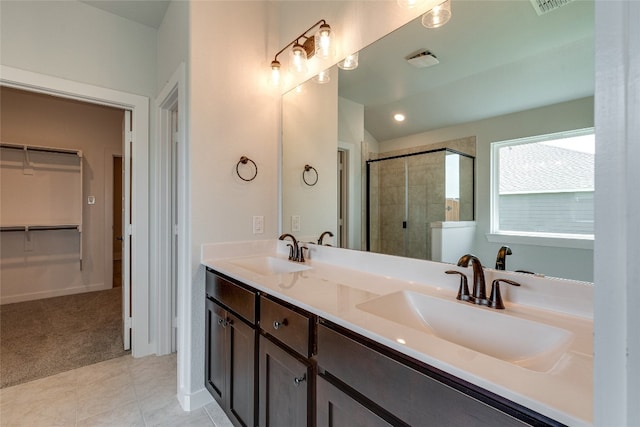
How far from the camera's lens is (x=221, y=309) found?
5.31 ft

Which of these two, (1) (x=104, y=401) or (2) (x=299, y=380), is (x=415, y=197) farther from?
(1) (x=104, y=401)

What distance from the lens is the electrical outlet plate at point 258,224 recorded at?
2.05 meters

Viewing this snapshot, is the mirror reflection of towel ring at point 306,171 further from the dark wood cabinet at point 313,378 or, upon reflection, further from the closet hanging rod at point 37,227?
the closet hanging rod at point 37,227

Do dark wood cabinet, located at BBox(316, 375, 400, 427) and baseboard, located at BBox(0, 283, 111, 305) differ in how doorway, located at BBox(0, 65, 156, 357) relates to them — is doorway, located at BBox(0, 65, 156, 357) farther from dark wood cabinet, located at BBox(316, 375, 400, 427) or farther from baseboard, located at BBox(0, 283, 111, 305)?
baseboard, located at BBox(0, 283, 111, 305)

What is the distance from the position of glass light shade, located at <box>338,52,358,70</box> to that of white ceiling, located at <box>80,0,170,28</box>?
1490mm

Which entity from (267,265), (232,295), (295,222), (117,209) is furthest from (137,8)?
(117,209)

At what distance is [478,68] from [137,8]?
8.13 feet

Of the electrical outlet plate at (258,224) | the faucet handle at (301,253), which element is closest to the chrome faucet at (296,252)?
the faucet handle at (301,253)

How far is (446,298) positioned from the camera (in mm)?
1075

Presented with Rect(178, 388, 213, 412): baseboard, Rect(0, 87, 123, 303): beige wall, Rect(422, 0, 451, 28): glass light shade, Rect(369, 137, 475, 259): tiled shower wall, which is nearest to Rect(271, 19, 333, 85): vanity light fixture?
Rect(422, 0, 451, 28): glass light shade

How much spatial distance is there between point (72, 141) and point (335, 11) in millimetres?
4068

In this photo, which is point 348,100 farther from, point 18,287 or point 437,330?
point 18,287

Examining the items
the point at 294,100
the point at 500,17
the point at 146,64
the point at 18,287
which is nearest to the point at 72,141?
the point at 18,287

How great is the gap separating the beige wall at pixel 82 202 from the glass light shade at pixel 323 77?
3400 mm
